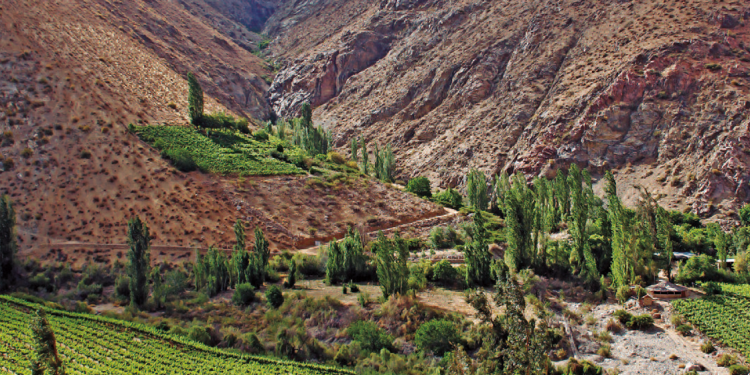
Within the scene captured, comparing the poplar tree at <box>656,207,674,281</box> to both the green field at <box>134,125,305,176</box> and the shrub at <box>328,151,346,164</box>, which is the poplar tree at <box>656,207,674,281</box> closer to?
the green field at <box>134,125,305,176</box>

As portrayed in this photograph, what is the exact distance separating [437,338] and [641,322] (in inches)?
358

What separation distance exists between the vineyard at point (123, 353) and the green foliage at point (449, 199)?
1166 inches

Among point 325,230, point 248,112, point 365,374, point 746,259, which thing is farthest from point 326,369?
point 248,112

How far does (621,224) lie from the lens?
25812 mm

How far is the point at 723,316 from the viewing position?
21.0 metres

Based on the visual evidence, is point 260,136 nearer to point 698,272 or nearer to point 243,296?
point 243,296

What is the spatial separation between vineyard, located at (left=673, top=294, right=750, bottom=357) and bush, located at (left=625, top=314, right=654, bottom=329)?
188cm

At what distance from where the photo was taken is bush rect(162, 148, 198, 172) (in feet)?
138

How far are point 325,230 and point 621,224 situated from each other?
21830mm

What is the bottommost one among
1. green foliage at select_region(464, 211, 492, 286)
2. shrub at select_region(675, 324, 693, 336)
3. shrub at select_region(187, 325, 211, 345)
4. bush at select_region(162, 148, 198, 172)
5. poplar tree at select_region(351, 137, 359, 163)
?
shrub at select_region(675, 324, 693, 336)

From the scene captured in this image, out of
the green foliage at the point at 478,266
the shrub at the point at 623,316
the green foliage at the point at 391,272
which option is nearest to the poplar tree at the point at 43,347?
the green foliage at the point at 391,272

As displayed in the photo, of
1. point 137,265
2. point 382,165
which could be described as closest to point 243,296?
point 137,265

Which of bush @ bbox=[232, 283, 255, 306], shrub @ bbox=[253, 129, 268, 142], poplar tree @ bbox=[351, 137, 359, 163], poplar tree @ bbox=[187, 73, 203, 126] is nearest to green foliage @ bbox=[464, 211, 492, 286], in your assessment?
bush @ bbox=[232, 283, 255, 306]

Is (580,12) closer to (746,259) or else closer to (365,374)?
(746,259)
